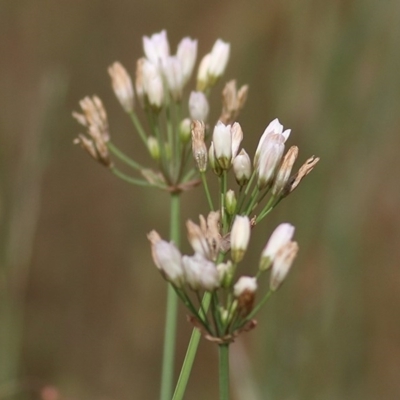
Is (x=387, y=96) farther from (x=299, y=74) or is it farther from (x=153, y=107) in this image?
(x=153, y=107)

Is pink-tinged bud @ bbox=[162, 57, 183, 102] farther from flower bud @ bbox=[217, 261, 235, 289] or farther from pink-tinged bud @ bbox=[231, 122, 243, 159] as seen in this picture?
flower bud @ bbox=[217, 261, 235, 289]

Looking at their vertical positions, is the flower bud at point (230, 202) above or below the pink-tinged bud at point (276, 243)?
above

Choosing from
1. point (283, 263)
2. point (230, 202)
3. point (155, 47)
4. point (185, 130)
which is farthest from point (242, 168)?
point (155, 47)

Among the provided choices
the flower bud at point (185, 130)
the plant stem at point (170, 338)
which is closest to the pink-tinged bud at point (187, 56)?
the flower bud at point (185, 130)

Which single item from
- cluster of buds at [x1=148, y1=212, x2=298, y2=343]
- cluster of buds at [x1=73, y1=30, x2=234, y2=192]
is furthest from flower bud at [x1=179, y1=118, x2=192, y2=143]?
cluster of buds at [x1=148, y1=212, x2=298, y2=343]

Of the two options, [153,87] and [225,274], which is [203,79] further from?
[225,274]

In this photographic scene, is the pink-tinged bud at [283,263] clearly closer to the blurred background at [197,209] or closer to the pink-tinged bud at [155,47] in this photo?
the blurred background at [197,209]

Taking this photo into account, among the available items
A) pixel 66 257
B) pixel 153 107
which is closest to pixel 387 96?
pixel 153 107
